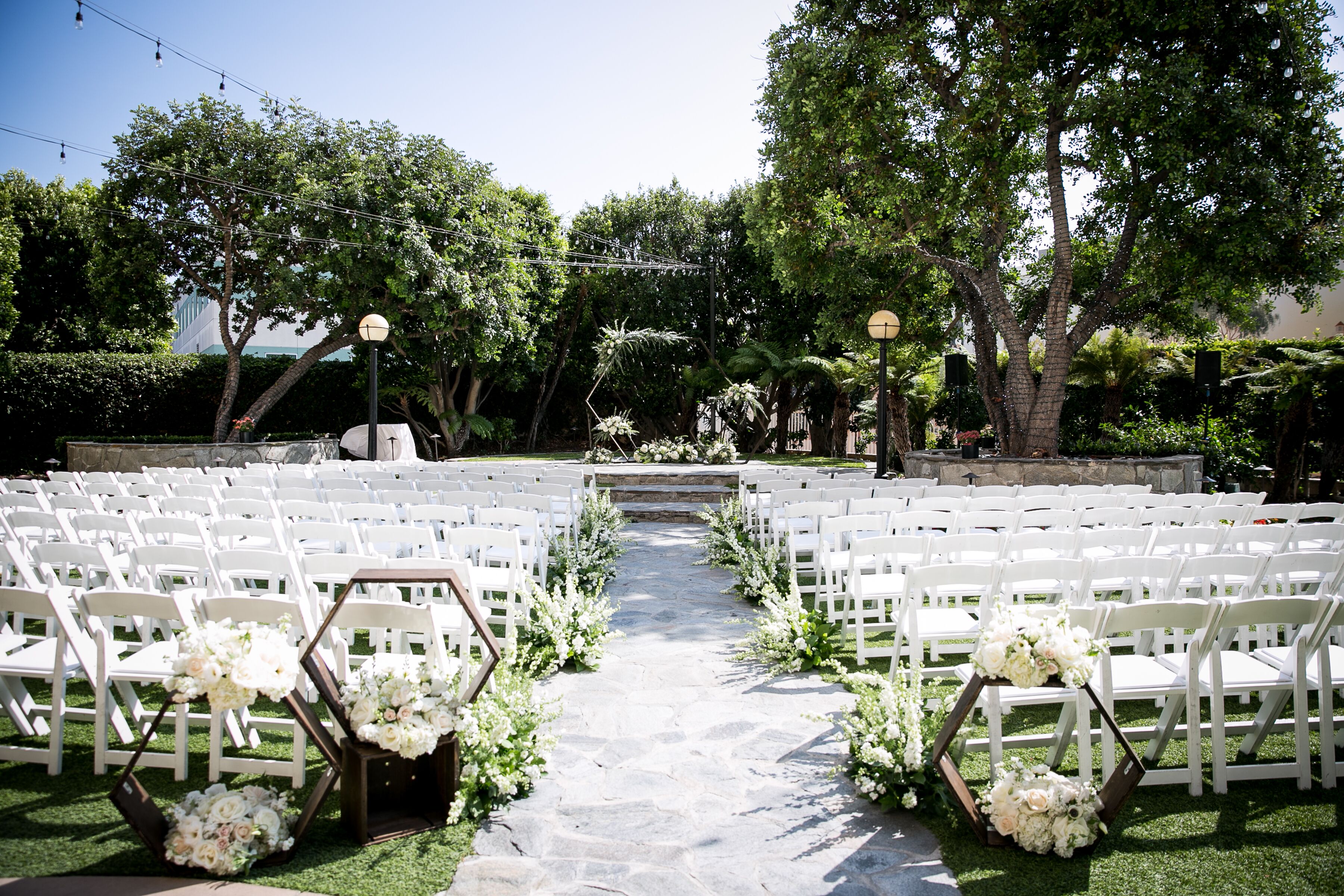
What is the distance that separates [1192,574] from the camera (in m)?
3.61

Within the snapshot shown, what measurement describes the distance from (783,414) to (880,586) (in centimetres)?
1775

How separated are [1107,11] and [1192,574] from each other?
9.58 metres

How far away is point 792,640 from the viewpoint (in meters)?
4.62

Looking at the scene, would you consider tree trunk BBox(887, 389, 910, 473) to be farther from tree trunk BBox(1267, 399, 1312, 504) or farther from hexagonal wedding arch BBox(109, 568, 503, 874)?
hexagonal wedding arch BBox(109, 568, 503, 874)

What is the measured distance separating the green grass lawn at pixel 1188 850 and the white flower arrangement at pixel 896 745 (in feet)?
0.42

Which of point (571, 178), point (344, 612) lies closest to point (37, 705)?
point (344, 612)

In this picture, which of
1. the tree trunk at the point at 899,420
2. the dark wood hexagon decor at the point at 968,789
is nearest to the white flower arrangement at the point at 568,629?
the dark wood hexagon decor at the point at 968,789

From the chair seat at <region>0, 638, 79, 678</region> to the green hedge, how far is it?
594 inches

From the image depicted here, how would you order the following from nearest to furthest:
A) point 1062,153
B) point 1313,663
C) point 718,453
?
point 1313,663 < point 1062,153 < point 718,453

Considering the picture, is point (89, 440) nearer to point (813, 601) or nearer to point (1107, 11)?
point (813, 601)

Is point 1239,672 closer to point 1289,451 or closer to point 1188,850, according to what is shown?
point 1188,850

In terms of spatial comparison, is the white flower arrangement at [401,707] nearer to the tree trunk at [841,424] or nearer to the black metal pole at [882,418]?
the black metal pole at [882,418]

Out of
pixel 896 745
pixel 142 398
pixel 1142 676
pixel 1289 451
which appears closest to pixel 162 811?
pixel 896 745

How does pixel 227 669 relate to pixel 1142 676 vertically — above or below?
above
